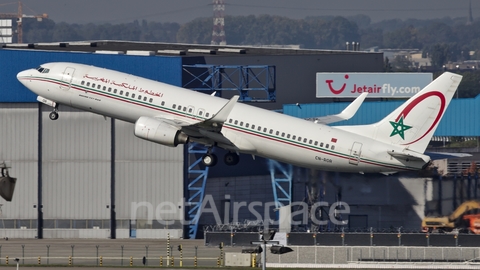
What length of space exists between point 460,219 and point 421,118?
40.3 ft

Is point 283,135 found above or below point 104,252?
above

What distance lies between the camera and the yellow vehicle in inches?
3241

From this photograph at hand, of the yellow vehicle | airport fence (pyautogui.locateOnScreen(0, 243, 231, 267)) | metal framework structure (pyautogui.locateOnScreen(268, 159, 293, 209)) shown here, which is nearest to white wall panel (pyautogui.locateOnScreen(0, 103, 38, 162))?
airport fence (pyautogui.locateOnScreen(0, 243, 231, 267))

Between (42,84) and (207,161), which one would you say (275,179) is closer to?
(207,161)

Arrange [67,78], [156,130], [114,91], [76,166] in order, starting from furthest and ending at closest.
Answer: [76,166]
[67,78]
[114,91]
[156,130]

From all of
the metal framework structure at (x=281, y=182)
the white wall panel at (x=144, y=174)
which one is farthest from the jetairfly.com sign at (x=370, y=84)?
the metal framework structure at (x=281, y=182)

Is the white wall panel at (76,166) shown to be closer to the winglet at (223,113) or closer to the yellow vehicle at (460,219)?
the winglet at (223,113)

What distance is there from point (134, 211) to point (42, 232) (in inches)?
374

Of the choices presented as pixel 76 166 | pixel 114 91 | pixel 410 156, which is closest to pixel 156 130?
pixel 114 91

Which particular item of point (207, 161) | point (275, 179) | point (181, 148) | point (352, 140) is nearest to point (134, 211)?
point (181, 148)

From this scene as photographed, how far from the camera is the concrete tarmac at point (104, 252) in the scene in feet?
261

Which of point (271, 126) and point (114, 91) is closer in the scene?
point (271, 126)

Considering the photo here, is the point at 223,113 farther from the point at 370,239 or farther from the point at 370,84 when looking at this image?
the point at 370,84

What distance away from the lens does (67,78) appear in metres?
78.3
